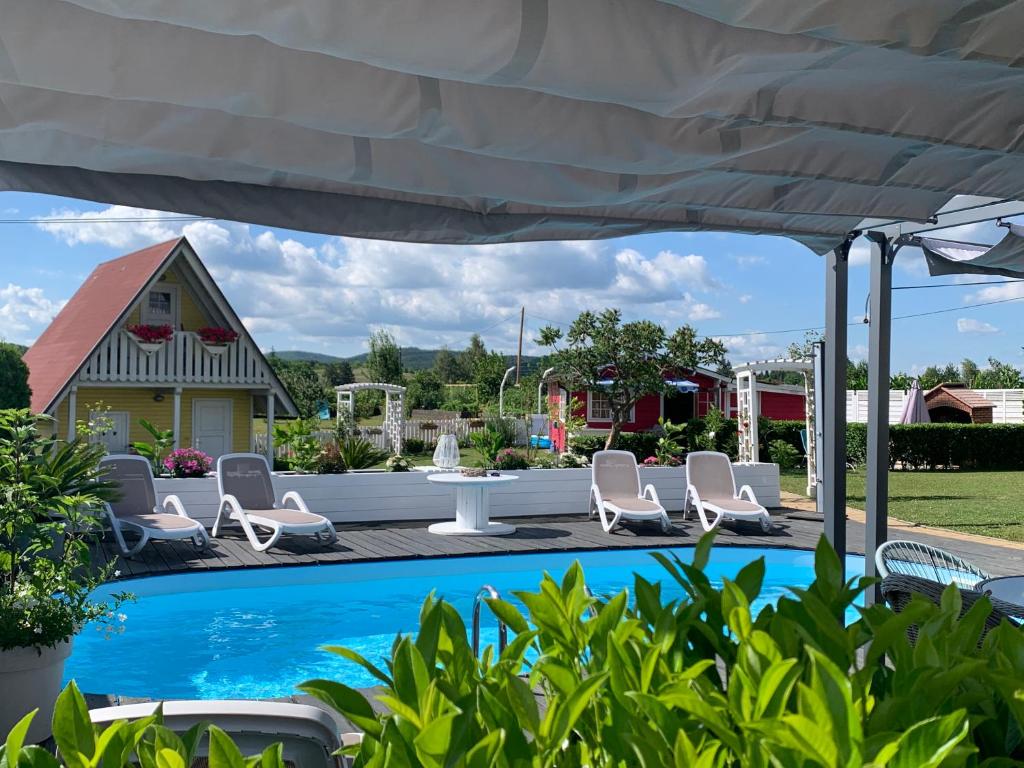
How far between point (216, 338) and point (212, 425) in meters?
2.56

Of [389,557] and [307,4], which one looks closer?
[307,4]

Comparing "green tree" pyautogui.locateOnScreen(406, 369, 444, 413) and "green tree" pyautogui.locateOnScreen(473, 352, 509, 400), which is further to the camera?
"green tree" pyautogui.locateOnScreen(406, 369, 444, 413)

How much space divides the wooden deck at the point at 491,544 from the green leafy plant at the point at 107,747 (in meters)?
8.11

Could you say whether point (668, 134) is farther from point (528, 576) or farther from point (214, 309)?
point (214, 309)

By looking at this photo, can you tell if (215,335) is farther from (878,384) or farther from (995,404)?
(995,404)

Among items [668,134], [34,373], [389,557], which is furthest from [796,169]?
[34,373]

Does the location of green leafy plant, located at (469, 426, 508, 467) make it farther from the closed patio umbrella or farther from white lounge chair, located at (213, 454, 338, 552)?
the closed patio umbrella

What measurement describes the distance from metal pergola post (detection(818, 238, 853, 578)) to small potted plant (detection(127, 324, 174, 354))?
1479cm

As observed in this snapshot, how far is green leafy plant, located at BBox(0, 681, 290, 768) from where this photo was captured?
0.97m

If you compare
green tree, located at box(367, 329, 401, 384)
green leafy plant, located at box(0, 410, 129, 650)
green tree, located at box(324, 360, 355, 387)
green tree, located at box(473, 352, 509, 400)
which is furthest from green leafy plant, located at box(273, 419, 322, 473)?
green tree, located at box(324, 360, 355, 387)

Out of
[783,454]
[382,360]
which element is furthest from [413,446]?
[382,360]

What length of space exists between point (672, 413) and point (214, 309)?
59.6ft

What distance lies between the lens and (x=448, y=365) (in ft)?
243

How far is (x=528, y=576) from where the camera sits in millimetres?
9789
